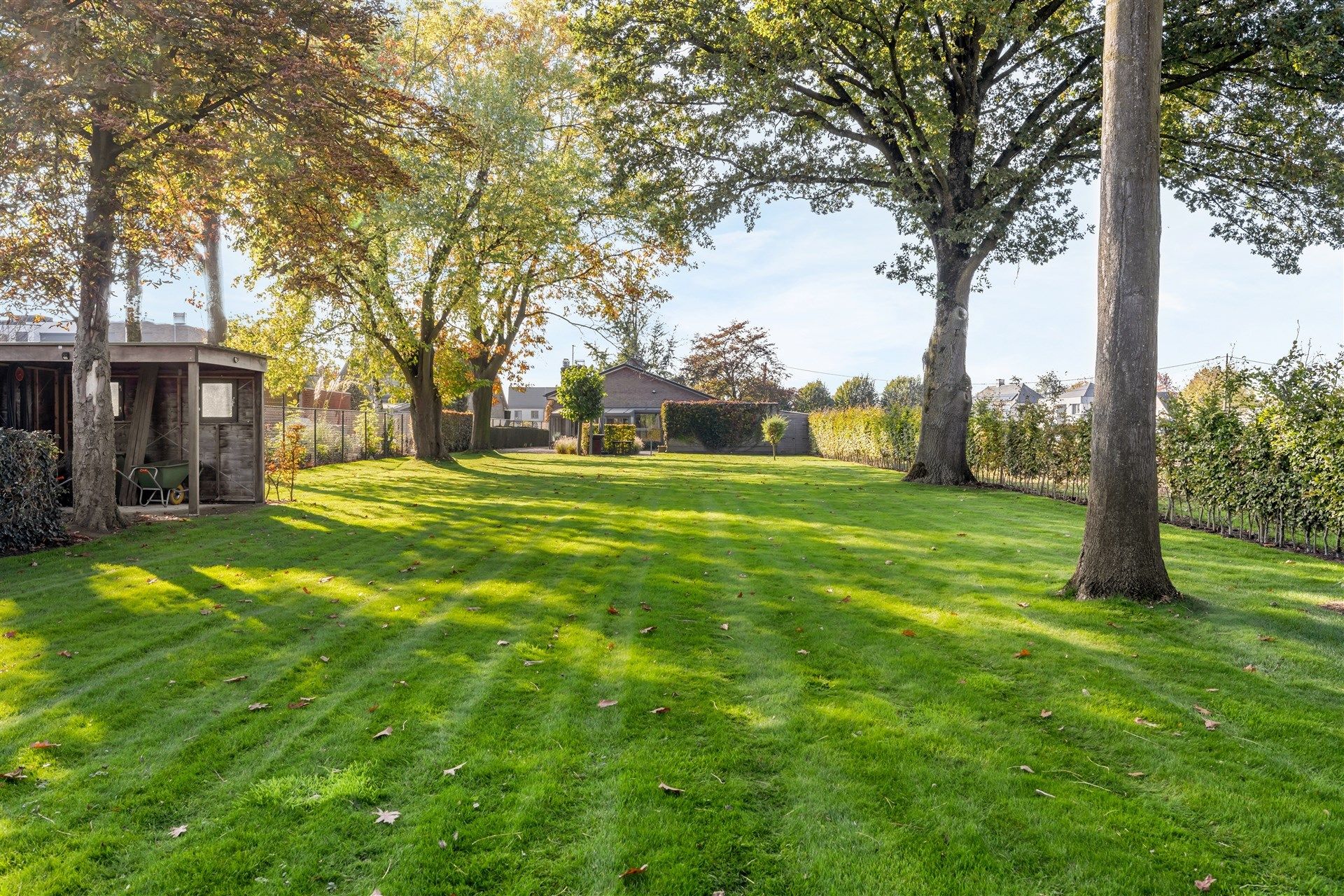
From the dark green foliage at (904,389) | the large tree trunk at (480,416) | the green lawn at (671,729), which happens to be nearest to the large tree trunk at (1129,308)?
the green lawn at (671,729)

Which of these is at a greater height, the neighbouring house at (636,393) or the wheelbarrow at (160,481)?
the neighbouring house at (636,393)

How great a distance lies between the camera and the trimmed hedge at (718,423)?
40.7m

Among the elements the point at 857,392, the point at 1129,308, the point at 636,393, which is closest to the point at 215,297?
the point at 1129,308

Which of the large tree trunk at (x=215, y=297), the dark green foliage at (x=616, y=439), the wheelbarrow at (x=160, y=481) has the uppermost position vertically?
the large tree trunk at (x=215, y=297)

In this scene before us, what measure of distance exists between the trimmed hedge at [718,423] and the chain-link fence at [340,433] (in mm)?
14482

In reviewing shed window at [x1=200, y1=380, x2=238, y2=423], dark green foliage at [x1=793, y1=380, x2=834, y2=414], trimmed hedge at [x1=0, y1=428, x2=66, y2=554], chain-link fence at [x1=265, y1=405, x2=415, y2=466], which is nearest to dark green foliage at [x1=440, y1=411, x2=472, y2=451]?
chain-link fence at [x1=265, y1=405, x2=415, y2=466]

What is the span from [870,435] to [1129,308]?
21478mm

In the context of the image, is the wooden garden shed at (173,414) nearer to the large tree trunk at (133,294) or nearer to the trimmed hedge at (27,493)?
the large tree trunk at (133,294)

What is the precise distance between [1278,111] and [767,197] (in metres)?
10.5

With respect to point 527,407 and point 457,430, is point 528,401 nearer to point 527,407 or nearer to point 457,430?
point 527,407

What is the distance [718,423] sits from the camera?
40.7 m

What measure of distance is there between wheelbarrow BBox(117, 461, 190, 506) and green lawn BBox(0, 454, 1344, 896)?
545 centimetres

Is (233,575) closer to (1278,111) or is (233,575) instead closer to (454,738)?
(454,738)

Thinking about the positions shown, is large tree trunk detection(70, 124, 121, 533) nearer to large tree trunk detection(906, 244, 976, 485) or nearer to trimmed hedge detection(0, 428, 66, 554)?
trimmed hedge detection(0, 428, 66, 554)
